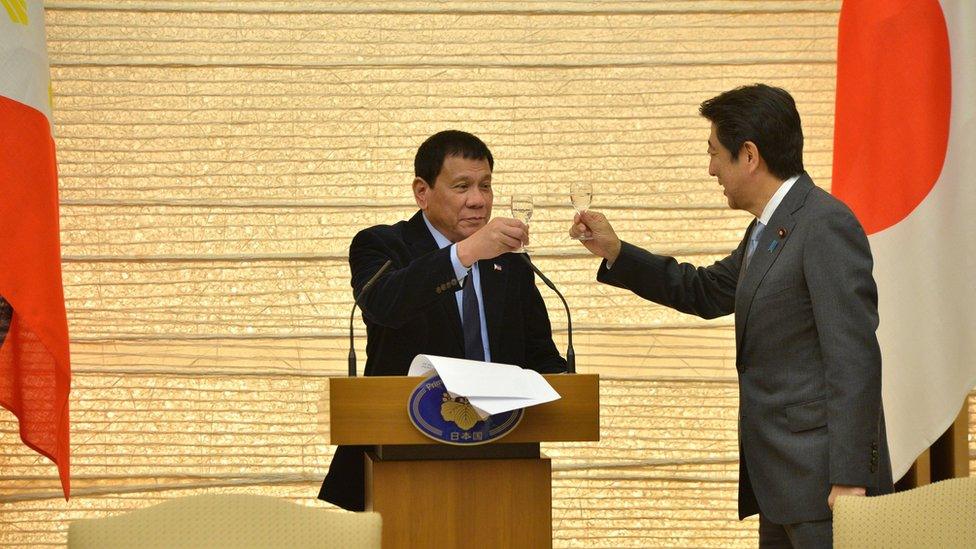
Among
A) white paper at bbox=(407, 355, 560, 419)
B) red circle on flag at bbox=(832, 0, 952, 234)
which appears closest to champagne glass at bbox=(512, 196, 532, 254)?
white paper at bbox=(407, 355, 560, 419)

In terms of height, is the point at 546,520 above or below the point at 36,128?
below

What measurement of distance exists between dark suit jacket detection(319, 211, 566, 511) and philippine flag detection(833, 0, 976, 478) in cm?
105

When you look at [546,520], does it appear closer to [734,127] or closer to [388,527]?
[388,527]

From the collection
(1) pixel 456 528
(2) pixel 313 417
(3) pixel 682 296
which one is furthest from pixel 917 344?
(2) pixel 313 417

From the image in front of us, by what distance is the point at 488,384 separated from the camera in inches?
Answer: 87.8

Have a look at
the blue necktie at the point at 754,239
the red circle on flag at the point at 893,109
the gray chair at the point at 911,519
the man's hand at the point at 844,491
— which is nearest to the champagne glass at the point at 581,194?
the blue necktie at the point at 754,239

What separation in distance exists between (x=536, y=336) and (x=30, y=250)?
4.40 ft

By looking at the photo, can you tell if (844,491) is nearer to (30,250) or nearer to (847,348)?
(847,348)

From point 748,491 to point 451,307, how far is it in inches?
33.0

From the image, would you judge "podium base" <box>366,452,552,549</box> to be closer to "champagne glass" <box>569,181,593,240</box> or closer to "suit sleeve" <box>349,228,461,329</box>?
"suit sleeve" <box>349,228,461,329</box>

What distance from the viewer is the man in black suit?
2719 millimetres

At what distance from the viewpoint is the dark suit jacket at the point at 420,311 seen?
8.41ft

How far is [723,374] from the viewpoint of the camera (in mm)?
4098

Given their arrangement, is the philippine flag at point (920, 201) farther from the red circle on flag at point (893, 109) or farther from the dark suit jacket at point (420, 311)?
the dark suit jacket at point (420, 311)
